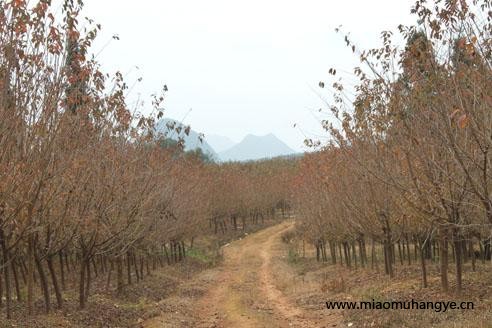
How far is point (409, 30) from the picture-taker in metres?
8.17

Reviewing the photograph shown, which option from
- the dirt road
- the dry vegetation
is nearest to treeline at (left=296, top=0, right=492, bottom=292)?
the dry vegetation

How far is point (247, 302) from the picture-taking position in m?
17.6

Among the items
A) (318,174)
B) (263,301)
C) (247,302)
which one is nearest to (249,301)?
(247,302)

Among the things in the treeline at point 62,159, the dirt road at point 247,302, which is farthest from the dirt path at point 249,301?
the treeline at point 62,159

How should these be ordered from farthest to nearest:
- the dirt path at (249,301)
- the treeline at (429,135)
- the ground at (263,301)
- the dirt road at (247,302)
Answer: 1. the dirt path at (249,301)
2. the dirt road at (247,302)
3. the ground at (263,301)
4. the treeline at (429,135)

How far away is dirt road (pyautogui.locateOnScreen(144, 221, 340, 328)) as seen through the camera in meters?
13.7

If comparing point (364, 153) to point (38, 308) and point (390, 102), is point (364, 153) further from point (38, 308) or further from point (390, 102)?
point (38, 308)

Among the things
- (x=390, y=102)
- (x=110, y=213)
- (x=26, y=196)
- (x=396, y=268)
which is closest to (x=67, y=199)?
(x=26, y=196)

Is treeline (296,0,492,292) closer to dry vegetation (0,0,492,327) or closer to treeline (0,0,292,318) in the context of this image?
dry vegetation (0,0,492,327)

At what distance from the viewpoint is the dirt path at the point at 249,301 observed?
13.9 meters

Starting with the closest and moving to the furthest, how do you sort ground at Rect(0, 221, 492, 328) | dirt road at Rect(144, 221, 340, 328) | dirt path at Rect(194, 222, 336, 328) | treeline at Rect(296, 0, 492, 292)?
1. treeline at Rect(296, 0, 492, 292)
2. ground at Rect(0, 221, 492, 328)
3. dirt road at Rect(144, 221, 340, 328)
4. dirt path at Rect(194, 222, 336, 328)

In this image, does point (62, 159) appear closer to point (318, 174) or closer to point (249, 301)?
point (249, 301)

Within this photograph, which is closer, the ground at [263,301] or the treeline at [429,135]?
the treeline at [429,135]

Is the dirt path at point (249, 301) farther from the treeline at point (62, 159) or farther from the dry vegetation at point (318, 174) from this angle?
the treeline at point (62, 159)
